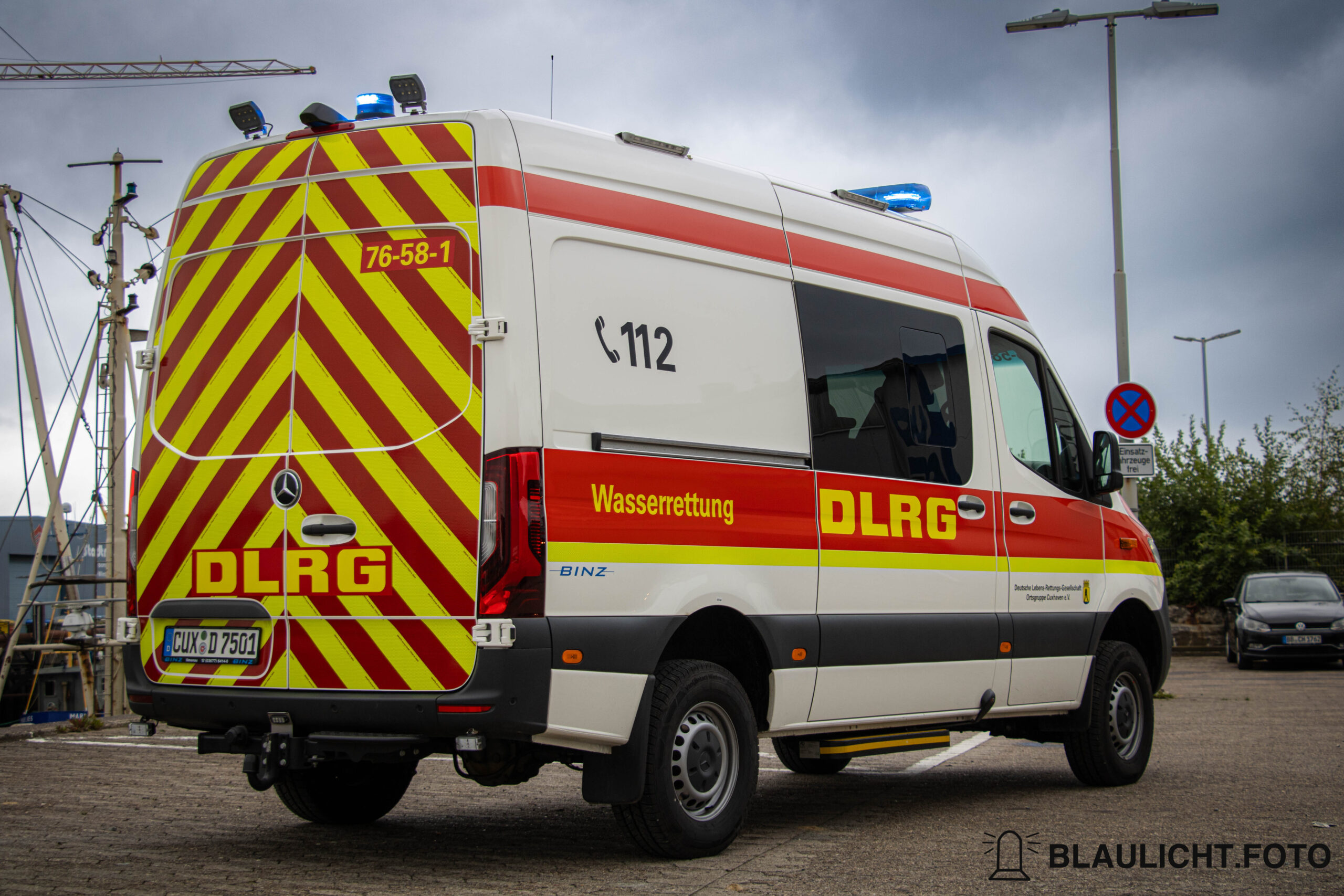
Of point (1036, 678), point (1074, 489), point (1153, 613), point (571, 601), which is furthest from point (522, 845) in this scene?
point (1153, 613)

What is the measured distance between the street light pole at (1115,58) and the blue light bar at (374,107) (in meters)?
12.8

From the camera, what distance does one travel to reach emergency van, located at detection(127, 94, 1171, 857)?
17.1ft

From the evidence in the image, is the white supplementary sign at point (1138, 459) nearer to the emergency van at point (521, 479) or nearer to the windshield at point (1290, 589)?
the emergency van at point (521, 479)

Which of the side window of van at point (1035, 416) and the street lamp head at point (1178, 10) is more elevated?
the street lamp head at point (1178, 10)

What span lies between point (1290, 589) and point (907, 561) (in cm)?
1682

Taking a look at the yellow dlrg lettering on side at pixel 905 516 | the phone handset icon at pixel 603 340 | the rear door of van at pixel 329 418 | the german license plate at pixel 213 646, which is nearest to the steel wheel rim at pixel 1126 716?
the yellow dlrg lettering on side at pixel 905 516

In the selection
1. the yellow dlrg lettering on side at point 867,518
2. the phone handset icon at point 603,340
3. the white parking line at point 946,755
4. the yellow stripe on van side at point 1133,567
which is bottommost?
the white parking line at point 946,755

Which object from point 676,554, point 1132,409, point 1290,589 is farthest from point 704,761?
point 1290,589

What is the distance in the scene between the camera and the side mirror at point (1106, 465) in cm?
840

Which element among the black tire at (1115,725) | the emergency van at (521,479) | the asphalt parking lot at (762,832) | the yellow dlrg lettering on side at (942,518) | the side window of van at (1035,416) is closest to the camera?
the emergency van at (521,479)

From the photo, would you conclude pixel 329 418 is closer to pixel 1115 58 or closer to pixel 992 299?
pixel 992 299

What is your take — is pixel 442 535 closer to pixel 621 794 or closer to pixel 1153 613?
pixel 621 794

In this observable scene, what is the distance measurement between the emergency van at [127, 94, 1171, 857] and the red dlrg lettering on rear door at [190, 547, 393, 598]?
0.01 m
